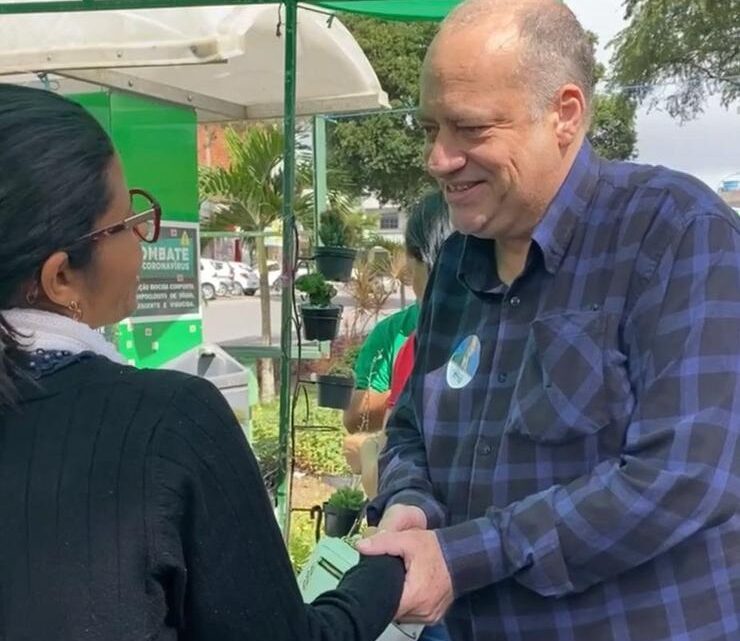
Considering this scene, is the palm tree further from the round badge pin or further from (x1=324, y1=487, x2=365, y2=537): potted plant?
the round badge pin

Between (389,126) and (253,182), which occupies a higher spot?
(389,126)

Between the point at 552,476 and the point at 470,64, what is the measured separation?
2.18 ft

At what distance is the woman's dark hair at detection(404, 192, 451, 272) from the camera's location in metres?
3.02

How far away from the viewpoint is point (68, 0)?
10.1ft

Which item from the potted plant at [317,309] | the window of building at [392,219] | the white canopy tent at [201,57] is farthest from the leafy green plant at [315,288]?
the window of building at [392,219]

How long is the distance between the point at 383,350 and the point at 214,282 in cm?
2724

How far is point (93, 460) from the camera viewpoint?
1106 mm

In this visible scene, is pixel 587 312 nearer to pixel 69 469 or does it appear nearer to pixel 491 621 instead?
pixel 491 621

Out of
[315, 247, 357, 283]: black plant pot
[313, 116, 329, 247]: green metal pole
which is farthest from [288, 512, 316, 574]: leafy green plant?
[313, 116, 329, 247]: green metal pole

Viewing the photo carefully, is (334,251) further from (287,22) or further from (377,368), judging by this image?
(287,22)

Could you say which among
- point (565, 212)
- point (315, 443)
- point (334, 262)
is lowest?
point (315, 443)

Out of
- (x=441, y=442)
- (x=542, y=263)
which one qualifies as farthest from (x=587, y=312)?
(x=441, y=442)

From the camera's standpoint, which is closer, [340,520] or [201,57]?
[201,57]

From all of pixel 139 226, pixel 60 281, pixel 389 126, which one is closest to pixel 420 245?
pixel 139 226
